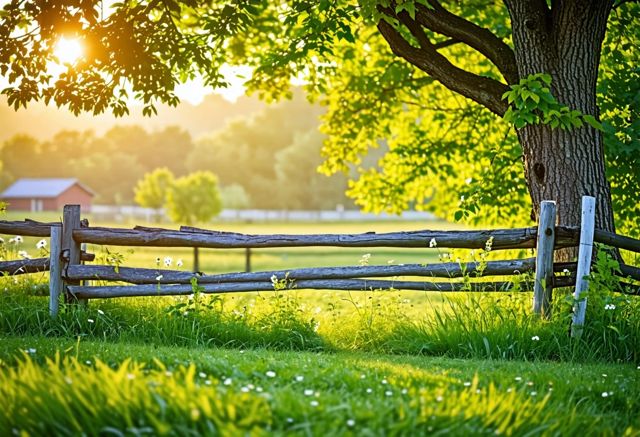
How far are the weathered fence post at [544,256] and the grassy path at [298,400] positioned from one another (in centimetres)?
150

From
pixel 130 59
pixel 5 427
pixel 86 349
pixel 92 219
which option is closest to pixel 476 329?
pixel 86 349

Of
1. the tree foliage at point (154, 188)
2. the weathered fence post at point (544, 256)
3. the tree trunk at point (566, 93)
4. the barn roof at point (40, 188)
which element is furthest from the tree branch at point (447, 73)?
the barn roof at point (40, 188)

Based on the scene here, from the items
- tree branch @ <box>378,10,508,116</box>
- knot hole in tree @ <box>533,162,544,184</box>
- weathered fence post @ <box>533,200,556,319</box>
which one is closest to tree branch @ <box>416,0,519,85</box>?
tree branch @ <box>378,10,508,116</box>

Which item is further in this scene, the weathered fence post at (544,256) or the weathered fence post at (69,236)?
the weathered fence post at (69,236)

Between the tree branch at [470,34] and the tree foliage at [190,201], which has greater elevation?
the tree branch at [470,34]

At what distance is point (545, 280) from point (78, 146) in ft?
278

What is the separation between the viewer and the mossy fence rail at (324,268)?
22.7 feet

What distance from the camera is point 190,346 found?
21.4 feet

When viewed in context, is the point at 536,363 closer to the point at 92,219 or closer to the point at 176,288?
the point at 176,288

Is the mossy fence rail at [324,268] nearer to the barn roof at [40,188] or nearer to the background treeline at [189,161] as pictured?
the barn roof at [40,188]

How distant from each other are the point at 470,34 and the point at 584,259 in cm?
317

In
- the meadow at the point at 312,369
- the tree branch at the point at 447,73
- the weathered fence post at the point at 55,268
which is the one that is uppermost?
the tree branch at the point at 447,73

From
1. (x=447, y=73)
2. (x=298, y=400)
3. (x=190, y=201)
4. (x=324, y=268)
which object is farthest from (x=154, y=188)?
(x=298, y=400)

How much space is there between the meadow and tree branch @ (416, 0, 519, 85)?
238cm
